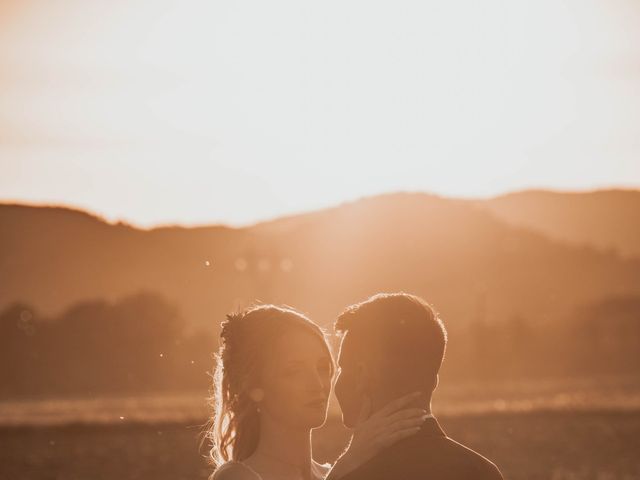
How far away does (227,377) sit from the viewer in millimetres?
7887

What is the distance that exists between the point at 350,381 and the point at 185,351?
175980 millimetres

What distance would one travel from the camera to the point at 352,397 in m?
6.30

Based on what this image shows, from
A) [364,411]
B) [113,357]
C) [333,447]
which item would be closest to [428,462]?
[364,411]

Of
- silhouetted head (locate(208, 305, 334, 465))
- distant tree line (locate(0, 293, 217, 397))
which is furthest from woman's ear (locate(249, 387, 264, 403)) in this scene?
distant tree line (locate(0, 293, 217, 397))

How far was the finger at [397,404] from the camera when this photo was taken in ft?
20.1

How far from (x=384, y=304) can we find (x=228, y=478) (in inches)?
65.5

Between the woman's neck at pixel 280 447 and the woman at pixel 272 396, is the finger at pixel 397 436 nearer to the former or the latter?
the woman at pixel 272 396

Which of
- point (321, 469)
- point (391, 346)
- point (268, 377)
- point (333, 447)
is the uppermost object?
point (391, 346)

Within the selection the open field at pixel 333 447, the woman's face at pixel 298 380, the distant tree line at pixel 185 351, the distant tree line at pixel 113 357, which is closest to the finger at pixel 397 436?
the woman's face at pixel 298 380

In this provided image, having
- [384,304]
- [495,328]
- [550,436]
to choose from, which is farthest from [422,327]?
[495,328]

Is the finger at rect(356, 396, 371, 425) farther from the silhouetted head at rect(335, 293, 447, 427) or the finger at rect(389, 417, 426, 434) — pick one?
the finger at rect(389, 417, 426, 434)

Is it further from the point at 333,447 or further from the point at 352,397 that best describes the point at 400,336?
the point at 333,447

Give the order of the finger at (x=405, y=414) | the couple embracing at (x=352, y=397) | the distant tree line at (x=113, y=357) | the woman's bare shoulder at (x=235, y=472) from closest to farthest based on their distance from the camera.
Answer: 1. the couple embracing at (x=352, y=397)
2. the finger at (x=405, y=414)
3. the woman's bare shoulder at (x=235, y=472)
4. the distant tree line at (x=113, y=357)

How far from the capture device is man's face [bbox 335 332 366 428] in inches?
246
